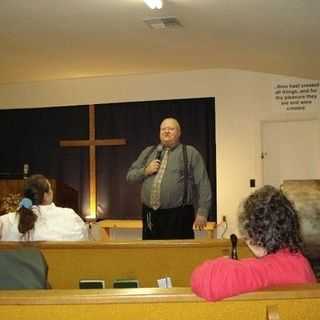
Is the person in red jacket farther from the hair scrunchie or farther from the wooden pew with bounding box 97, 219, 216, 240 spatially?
the wooden pew with bounding box 97, 219, 216, 240

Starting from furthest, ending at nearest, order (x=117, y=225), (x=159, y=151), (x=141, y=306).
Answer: (x=117, y=225) → (x=159, y=151) → (x=141, y=306)

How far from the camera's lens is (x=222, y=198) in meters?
5.58

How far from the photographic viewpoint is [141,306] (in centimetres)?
131

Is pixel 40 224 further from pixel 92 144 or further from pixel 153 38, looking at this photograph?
pixel 92 144

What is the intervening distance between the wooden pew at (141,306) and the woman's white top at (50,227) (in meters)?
1.13

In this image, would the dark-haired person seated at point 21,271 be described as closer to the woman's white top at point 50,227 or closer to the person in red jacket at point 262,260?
the person in red jacket at point 262,260

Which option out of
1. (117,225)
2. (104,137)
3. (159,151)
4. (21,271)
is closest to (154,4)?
(159,151)

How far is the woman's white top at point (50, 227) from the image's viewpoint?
8.07 ft

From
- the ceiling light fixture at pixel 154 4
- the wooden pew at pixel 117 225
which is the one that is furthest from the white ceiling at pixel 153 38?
the wooden pew at pixel 117 225

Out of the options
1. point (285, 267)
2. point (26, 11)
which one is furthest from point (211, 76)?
point (285, 267)

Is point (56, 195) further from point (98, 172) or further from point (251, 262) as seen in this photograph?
point (251, 262)

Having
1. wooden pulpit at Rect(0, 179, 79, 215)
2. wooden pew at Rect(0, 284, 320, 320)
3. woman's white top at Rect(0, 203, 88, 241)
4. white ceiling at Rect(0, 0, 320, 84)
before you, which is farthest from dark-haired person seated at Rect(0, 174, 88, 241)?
wooden pulpit at Rect(0, 179, 79, 215)

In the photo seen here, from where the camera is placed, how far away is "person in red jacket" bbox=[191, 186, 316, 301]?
1.28 meters

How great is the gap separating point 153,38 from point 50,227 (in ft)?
7.88
